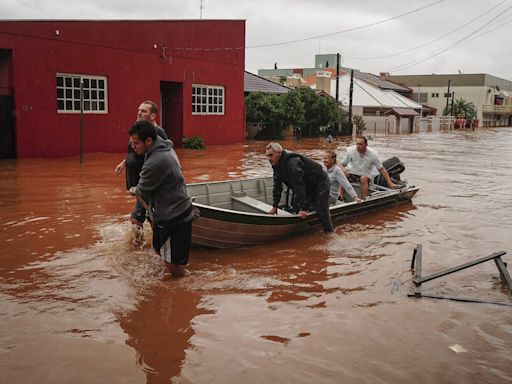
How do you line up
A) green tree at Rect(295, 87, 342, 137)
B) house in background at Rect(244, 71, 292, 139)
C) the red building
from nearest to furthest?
the red building
house in background at Rect(244, 71, 292, 139)
green tree at Rect(295, 87, 342, 137)

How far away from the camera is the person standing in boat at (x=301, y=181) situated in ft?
26.0

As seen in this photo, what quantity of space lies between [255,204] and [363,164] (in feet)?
10.5

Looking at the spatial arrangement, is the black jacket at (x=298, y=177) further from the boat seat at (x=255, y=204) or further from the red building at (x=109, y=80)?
the red building at (x=109, y=80)

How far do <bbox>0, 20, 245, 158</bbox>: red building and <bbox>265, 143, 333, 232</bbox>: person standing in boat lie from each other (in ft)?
33.4

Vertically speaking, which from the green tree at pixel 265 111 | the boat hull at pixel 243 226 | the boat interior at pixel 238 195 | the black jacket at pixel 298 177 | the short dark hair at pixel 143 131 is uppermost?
the green tree at pixel 265 111

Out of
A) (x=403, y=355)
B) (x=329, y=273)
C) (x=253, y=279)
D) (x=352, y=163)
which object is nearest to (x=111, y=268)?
(x=253, y=279)

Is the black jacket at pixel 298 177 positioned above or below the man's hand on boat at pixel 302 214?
above

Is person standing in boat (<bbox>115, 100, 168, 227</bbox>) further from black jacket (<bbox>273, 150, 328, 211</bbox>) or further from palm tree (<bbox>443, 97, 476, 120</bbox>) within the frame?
palm tree (<bbox>443, 97, 476, 120</bbox>)

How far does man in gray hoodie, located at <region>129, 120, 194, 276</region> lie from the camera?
5480 mm

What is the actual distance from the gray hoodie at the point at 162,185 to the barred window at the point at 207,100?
1798 centimetres

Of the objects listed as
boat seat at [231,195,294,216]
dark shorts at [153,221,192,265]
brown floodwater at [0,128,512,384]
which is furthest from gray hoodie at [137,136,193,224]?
boat seat at [231,195,294,216]

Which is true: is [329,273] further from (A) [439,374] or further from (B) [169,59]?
(B) [169,59]

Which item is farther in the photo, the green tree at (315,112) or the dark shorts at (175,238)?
the green tree at (315,112)

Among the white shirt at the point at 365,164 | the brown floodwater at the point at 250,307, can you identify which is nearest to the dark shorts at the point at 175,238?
the brown floodwater at the point at 250,307
